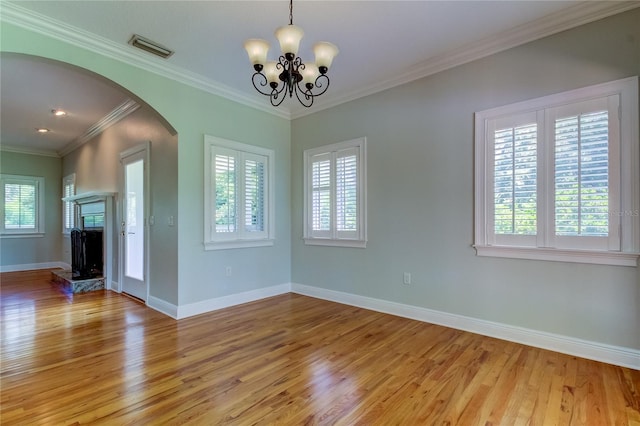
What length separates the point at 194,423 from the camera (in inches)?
70.7

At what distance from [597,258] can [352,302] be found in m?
2.67

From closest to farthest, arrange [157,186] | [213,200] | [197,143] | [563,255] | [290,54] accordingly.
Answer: [290,54], [563,255], [197,143], [213,200], [157,186]

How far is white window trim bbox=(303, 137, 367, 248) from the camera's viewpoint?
4121 mm

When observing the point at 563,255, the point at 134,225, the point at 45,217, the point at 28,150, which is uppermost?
the point at 28,150

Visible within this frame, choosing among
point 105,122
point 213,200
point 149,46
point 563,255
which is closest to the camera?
point 563,255

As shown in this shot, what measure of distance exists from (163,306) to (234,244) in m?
1.18

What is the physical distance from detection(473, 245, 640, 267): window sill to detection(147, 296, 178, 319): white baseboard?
11.7 feet

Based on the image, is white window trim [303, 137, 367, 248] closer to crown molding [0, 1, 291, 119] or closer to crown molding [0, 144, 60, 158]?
crown molding [0, 1, 291, 119]

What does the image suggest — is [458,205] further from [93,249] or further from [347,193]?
[93,249]

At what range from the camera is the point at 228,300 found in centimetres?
418

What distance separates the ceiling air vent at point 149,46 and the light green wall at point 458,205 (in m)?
2.20

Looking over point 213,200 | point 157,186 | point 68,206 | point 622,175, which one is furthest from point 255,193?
point 68,206

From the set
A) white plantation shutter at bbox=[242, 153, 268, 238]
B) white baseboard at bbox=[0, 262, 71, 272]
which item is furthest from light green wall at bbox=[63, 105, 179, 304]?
white baseboard at bbox=[0, 262, 71, 272]

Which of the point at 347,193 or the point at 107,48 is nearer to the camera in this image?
the point at 107,48
